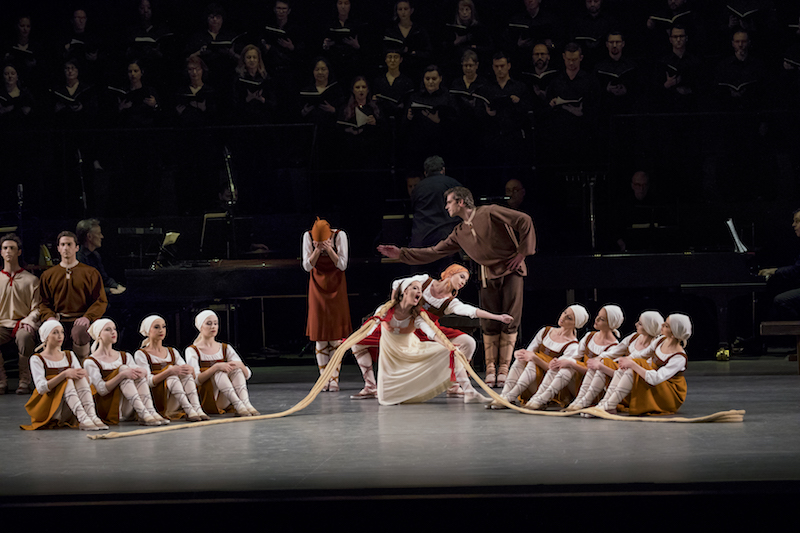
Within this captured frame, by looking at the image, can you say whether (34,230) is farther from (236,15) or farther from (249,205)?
(236,15)

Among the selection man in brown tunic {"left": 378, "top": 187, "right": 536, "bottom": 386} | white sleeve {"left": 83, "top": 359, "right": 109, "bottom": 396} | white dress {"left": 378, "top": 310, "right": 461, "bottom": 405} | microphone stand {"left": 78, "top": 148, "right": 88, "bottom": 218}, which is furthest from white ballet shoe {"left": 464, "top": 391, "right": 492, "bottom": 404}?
microphone stand {"left": 78, "top": 148, "right": 88, "bottom": 218}

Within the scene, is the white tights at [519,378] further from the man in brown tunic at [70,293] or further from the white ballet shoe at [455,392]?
the man in brown tunic at [70,293]

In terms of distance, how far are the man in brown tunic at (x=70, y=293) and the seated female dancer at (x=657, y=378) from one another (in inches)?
153

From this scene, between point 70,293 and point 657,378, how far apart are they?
14.2 feet

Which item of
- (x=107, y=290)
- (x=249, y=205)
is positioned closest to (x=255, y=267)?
(x=107, y=290)

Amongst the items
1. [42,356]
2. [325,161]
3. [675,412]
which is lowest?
[675,412]

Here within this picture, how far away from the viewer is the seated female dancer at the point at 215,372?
6309mm

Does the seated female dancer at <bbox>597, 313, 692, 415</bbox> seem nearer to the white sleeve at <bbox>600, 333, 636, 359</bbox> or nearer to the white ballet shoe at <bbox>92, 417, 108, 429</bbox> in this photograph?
the white sleeve at <bbox>600, 333, 636, 359</bbox>

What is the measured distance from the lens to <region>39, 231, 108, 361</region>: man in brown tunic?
759cm

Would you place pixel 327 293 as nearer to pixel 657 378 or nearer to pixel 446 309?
pixel 446 309

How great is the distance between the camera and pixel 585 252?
9.22 metres

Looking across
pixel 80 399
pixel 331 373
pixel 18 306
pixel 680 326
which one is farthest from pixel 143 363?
pixel 680 326

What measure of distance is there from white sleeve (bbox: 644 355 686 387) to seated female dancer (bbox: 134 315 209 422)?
263 cm

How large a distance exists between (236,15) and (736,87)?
5558mm
